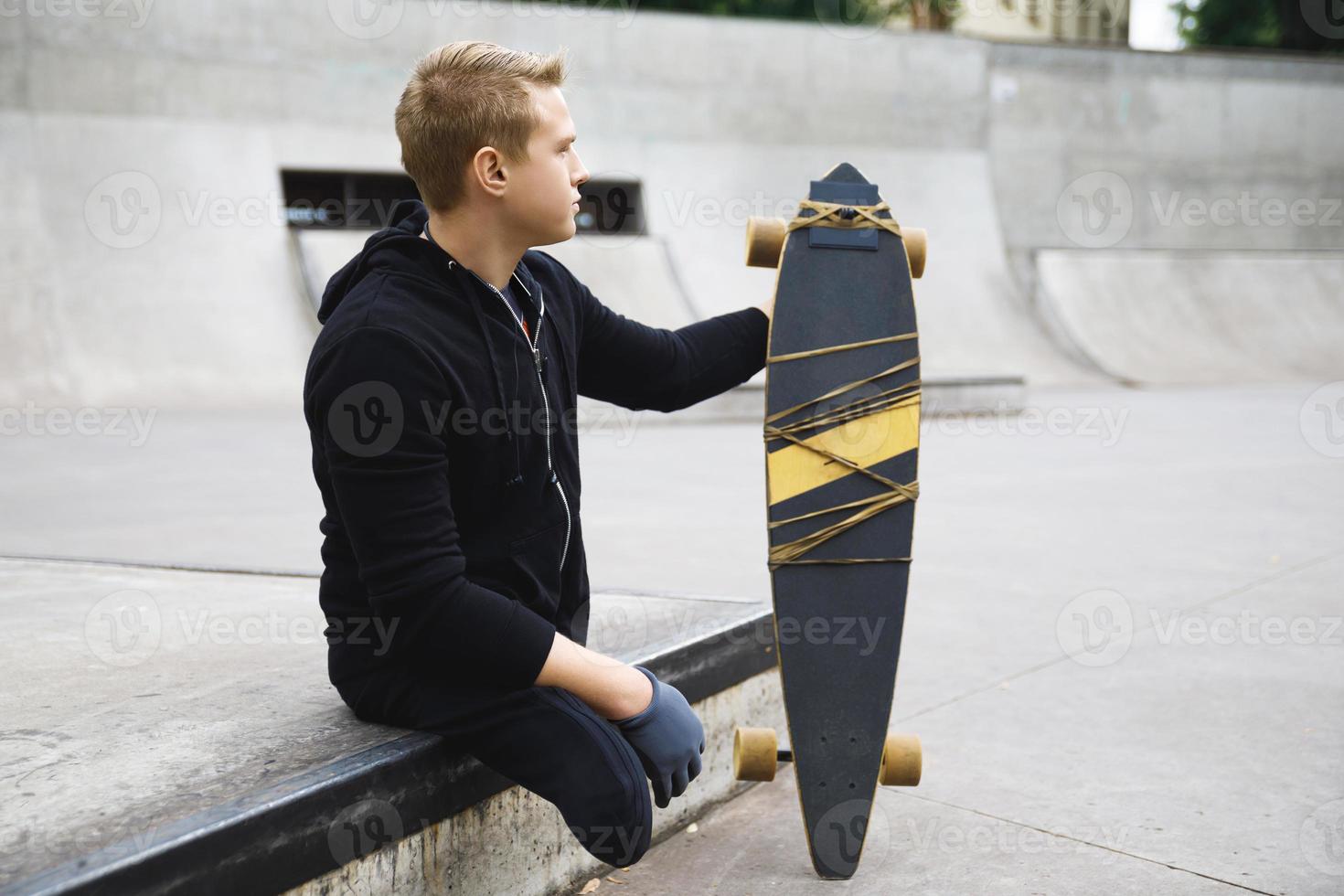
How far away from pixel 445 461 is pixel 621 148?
1388 centimetres

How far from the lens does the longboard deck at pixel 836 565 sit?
212cm

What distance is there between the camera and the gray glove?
1.71 meters

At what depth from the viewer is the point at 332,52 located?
1370 cm

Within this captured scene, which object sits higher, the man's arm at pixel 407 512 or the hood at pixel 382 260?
the hood at pixel 382 260

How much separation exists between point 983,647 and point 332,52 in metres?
12.3

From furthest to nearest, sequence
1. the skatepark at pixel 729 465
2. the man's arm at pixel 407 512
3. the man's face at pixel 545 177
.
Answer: the skatepark at pixel 729 465 → the man's face at pixel 545 177 → the man's arm at pixel 407 512

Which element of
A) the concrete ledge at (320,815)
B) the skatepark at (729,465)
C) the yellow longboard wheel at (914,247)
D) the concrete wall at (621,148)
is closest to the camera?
the concrete ledge at (320,815)

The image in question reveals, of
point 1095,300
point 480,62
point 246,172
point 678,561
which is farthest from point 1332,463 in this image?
point 246,172

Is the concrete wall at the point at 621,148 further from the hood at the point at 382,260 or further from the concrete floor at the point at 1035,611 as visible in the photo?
the hood at the point at 382,260

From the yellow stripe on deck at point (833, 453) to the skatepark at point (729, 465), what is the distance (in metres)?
0.42

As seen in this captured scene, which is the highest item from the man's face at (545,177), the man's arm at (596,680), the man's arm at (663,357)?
the man's face at (545,177)

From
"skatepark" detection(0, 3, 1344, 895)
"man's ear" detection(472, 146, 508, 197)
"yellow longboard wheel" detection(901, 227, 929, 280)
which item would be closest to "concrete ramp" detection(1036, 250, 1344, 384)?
"skatepark" detection(0, 3, 1344, 895)

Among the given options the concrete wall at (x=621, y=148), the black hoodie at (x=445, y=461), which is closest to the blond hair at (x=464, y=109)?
the black hoodie at (x=445, y=461)

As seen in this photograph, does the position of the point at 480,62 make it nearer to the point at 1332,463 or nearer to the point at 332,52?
the point at 1332,463
